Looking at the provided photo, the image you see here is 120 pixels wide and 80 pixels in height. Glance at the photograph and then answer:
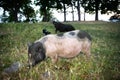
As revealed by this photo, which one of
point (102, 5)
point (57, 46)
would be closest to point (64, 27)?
point (57, 46)

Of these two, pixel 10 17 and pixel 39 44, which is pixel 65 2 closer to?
pixel 10 17

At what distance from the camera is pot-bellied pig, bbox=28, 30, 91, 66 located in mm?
7941

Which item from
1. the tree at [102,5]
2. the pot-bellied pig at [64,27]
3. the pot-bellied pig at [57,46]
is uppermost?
the pot-bellied pig at [57,46]

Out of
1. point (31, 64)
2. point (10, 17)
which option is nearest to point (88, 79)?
point (31, 64)

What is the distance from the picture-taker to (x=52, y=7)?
193 ft

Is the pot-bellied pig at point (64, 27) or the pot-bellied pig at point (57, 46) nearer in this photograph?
the pot-bellied pig at point (57, 46)

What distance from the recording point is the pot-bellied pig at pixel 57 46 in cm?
794

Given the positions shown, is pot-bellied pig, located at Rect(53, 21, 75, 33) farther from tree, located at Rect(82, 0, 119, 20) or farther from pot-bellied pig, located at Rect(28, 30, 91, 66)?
tree, located at Rect(82, 0, 119, 20)

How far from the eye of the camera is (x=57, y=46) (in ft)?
28.0

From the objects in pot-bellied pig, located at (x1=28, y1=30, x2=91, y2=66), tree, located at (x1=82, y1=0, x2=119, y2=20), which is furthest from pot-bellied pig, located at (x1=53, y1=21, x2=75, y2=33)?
tree, located at (x1=82, y1=0, x2=119, y2=20)

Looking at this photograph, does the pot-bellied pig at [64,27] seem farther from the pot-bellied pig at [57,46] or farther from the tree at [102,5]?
the tree at [102,5]

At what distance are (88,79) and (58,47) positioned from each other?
201 centimetres

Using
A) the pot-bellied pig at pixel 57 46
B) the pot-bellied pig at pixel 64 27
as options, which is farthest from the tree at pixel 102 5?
the pot-bellied pig at pixel 57 46

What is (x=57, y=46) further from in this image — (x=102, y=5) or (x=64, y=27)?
(x=102, y=5)
